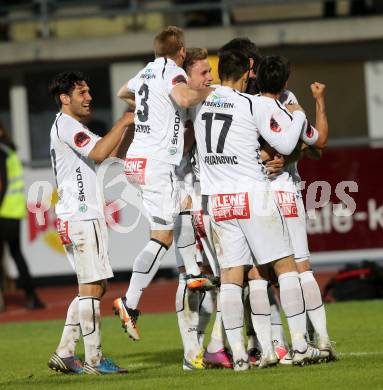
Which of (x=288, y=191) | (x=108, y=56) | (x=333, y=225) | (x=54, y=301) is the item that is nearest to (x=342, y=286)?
(x=333, y=225)

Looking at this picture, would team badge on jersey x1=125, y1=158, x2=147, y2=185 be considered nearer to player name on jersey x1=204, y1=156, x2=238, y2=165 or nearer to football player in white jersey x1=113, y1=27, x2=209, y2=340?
football player in white jersey x1=113, y1=27, x2=209, y2=340

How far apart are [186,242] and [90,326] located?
3.25 ft

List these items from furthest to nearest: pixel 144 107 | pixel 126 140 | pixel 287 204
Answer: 1. pixel 126 140
2. pixel 144 107
3. pixel 287 204

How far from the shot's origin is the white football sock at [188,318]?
9617 millimetres

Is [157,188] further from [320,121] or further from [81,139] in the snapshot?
[320,121]

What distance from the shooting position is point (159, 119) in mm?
9594

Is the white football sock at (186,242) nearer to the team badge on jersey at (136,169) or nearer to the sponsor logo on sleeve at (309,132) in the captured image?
the team badge on jersey at (136,169)

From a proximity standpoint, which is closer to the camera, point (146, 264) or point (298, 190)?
point (146, 264)

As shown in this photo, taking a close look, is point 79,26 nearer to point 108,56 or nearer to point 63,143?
point 108,56

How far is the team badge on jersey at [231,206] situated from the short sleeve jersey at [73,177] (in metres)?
1.07

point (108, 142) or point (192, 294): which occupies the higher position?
point (108, 142)

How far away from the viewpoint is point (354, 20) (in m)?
21.5

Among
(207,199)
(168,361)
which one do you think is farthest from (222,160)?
(168,361)

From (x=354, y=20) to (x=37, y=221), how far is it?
21.4 feet
